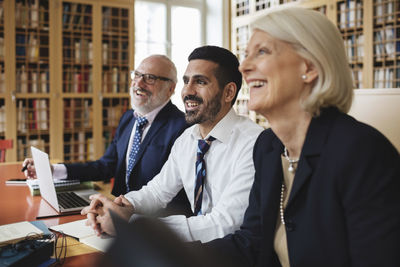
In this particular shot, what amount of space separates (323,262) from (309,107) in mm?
405

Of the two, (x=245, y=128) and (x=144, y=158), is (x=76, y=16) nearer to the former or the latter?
(x=144, y=158)

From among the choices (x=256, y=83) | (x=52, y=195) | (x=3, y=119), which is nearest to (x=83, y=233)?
(x=52, y=195)

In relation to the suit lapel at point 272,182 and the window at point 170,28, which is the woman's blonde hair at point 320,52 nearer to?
the suit lapel at point 272,182

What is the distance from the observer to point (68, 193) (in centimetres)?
209

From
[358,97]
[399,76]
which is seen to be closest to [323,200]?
[358,97]

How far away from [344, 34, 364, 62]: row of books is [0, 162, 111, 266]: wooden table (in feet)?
12.0

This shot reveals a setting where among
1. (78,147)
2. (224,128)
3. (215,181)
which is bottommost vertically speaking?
(78,147)

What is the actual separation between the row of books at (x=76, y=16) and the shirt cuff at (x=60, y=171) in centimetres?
310

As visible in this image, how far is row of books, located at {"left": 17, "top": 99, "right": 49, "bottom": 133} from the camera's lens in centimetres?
480

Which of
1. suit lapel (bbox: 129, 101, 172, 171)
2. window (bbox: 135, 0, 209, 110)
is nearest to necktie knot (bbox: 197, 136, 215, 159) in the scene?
suit lapel (bbox: 129, 101, 172, 171)

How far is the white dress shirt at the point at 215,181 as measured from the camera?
4.77 feet

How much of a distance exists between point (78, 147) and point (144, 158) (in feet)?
10.2

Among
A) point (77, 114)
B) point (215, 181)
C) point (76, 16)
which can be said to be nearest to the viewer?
point (215, 181)

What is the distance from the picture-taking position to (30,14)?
4754mm
